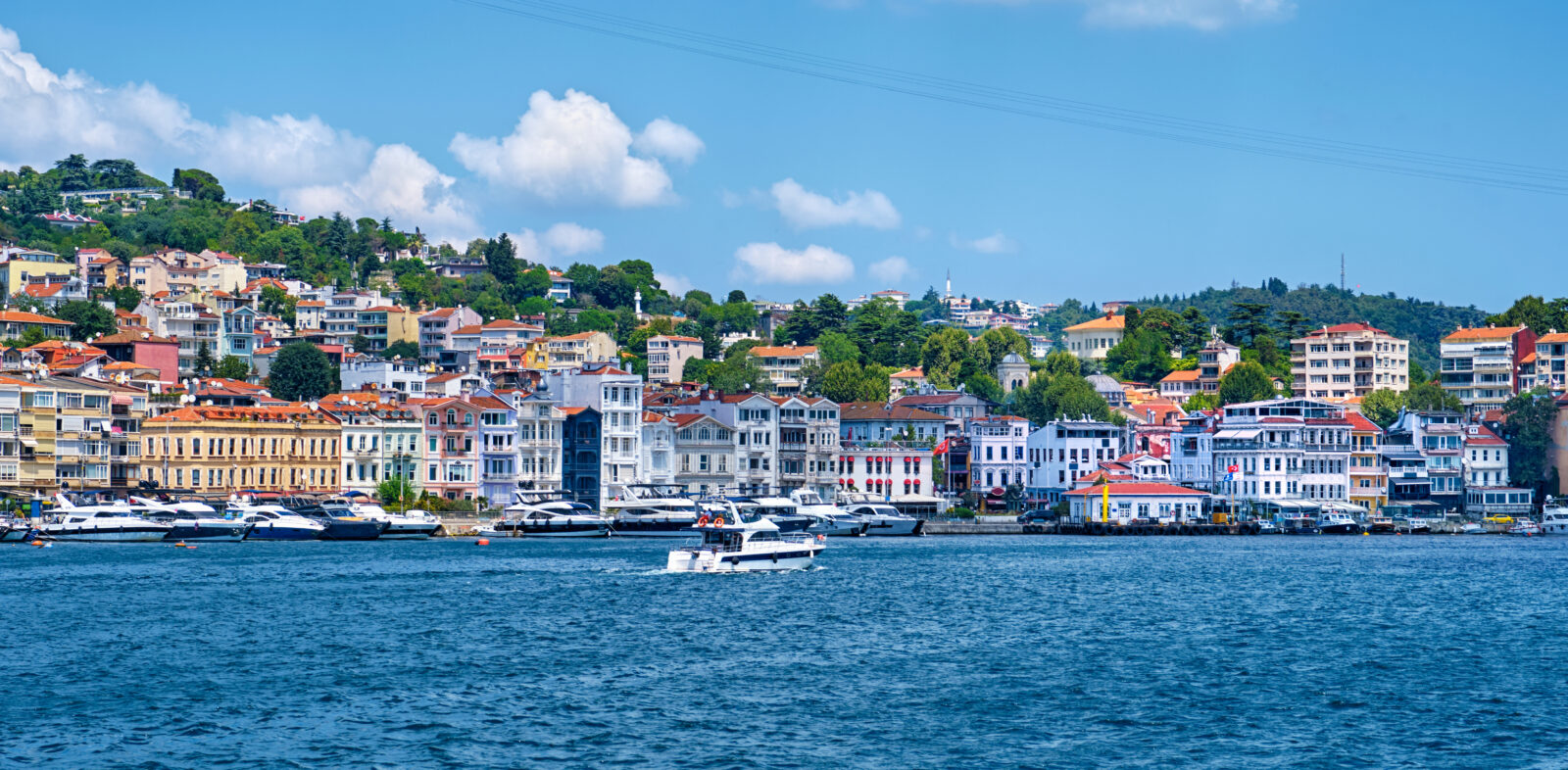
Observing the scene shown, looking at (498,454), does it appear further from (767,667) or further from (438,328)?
(767,667)

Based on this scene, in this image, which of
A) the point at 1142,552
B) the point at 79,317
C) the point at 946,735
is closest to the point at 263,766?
the point at 946,735

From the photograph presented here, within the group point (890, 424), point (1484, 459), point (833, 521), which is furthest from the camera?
point (890, 424)

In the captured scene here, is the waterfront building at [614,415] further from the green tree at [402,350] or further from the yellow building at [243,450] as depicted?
the green tree at [402,350]

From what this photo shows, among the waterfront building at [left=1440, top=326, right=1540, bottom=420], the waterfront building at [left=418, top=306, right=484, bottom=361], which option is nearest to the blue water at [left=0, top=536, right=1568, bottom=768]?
the waterfront building at [left=1440, top=326, right=1540, bottom=420]

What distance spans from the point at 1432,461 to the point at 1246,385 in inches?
856

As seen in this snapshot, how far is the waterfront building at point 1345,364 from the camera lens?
158375 millimetres

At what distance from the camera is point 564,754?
1204 inches

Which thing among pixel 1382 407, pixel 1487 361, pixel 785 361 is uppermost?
pixel 785 361

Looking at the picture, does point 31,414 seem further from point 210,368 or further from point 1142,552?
point 1142,552

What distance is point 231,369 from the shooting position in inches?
5246

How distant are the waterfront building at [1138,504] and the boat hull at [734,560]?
Answer: 1668 inches

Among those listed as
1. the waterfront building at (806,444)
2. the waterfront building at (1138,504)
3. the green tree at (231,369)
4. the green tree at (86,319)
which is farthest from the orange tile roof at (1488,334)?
the green tree at (86,319)

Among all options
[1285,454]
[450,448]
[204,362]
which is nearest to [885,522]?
[450,448]

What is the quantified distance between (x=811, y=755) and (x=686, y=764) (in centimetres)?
225
